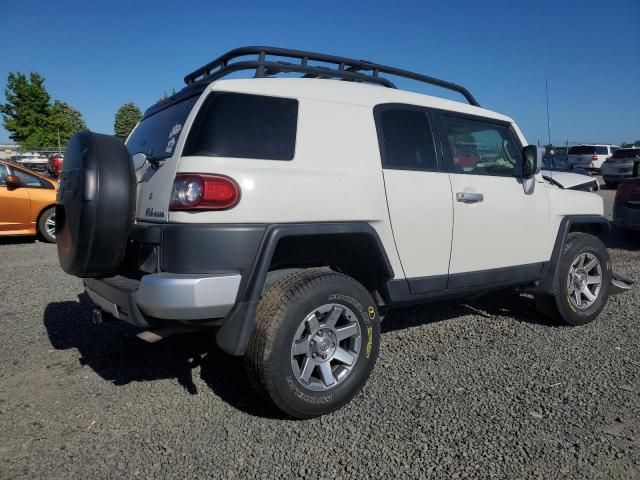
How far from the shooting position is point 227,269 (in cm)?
247

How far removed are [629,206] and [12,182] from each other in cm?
1070

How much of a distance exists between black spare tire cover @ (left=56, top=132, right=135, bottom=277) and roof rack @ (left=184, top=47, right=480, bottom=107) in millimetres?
763

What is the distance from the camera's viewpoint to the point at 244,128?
2.65 m

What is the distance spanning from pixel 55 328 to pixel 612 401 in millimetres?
4454

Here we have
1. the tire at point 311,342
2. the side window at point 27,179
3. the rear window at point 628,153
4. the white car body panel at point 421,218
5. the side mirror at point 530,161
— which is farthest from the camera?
the rear window at point 628,153

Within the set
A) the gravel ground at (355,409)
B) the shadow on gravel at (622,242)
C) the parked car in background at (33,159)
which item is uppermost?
the parked car in background at (33,159)

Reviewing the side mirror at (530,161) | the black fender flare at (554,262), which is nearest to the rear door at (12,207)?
the side mirror at (530,161)

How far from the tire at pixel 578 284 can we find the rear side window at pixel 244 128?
9.16 feet

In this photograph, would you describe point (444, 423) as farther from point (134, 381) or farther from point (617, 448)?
point (134, 381)

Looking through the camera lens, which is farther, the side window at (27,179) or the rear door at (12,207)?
the side window at (27,179)

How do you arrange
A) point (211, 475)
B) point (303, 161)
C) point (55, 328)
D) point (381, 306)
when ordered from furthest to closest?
point (55, 328) → point (381, 306) → point (303, 161) → point (211, 475)

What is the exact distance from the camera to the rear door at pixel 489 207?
347cm

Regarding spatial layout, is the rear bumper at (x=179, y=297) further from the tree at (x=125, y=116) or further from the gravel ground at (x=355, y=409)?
the tree at (x=125, y=116)

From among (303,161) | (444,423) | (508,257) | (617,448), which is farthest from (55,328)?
(617,448)
